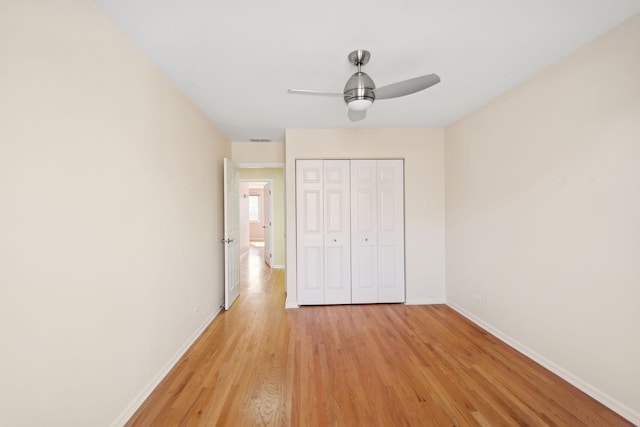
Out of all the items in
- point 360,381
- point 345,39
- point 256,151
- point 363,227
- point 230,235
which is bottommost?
point 360,381

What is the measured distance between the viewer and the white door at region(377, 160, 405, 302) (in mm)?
3729

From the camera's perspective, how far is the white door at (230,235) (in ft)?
11.4

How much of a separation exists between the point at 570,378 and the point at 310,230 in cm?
288

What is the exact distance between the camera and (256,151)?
13.8 feet

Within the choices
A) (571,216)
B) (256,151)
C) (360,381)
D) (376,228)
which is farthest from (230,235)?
(571,216)

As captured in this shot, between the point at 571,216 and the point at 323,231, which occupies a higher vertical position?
the point at 571,216

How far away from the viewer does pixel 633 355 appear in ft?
5.29

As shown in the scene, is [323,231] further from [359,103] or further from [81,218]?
[81,218]

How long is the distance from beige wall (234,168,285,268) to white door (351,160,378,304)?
2851mm

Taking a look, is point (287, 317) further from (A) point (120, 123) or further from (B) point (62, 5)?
(B) point (62, 5)

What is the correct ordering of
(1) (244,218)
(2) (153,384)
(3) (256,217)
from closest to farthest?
(2) (153,384), (1) (244,218), (3) (256,217)

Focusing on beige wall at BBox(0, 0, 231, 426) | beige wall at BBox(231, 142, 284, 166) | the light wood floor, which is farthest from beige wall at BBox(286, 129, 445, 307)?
beige wall at BBox(0, 0, 231, 426)

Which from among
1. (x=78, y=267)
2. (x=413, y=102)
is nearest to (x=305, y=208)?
(x=413, y=102)

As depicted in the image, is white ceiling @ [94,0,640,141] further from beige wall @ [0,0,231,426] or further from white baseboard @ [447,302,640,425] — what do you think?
white baseboard @ [447,302,640,425]
